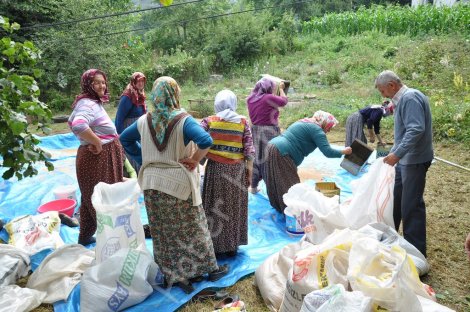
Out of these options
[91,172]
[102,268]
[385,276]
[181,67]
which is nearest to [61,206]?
[91,172]

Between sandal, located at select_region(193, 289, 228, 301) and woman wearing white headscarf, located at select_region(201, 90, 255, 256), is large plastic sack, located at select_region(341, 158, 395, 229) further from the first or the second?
sandal, located at select_region(193, 289, 228, 301)

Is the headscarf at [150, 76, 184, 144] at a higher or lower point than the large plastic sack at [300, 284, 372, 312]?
higher

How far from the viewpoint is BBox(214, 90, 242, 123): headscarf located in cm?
283

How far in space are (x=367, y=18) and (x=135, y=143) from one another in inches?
650

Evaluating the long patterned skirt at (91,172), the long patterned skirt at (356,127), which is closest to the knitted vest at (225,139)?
the long patterned skirt at (91,172)

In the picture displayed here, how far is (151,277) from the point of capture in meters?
2.60

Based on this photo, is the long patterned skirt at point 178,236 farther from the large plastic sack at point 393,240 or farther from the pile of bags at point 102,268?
the large plastic sack at point 393,240

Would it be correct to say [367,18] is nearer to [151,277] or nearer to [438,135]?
[438,135]

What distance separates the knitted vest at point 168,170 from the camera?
239 cm

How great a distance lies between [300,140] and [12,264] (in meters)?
2.58

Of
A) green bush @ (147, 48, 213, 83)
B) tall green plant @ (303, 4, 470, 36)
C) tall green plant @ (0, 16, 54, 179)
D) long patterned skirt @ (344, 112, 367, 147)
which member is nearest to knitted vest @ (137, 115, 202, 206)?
tall green plant @ (0, 16, 54, 179)

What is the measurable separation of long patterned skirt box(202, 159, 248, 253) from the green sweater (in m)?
0.70

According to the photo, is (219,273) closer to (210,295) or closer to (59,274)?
(210,295)

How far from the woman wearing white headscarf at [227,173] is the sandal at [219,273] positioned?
19 centimetres
